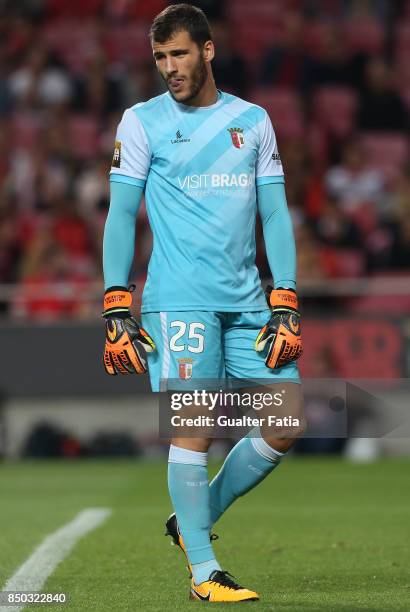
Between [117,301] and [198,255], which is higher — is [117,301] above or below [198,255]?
below

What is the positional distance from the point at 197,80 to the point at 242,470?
158cm

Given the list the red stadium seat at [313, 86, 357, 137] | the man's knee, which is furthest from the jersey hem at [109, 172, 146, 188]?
the red stadium seat at [313, 86, 357, 137]

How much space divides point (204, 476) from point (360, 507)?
433 cm

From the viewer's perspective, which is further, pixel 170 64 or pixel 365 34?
pixel 365 34

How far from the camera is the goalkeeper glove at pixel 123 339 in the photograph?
5605 mm

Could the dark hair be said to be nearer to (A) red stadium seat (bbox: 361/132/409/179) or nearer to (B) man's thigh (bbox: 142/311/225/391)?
(B) man's thigh (bbox: 142/311/225/391)

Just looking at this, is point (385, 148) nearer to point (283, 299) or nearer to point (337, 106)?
point (337, 106)

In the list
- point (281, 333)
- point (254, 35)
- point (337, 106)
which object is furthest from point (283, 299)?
point (254, 35)

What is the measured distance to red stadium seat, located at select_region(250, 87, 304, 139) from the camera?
16812 mm

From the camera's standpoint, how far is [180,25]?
18.8ft

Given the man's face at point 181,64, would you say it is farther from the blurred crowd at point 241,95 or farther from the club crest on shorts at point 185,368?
the blurred crowd at point 241,95

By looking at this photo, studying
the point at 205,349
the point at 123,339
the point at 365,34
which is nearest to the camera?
the point at 123,339

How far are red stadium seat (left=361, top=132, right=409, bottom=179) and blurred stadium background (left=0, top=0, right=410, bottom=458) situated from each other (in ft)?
0.05

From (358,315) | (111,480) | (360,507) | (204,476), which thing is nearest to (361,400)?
(204,476)
